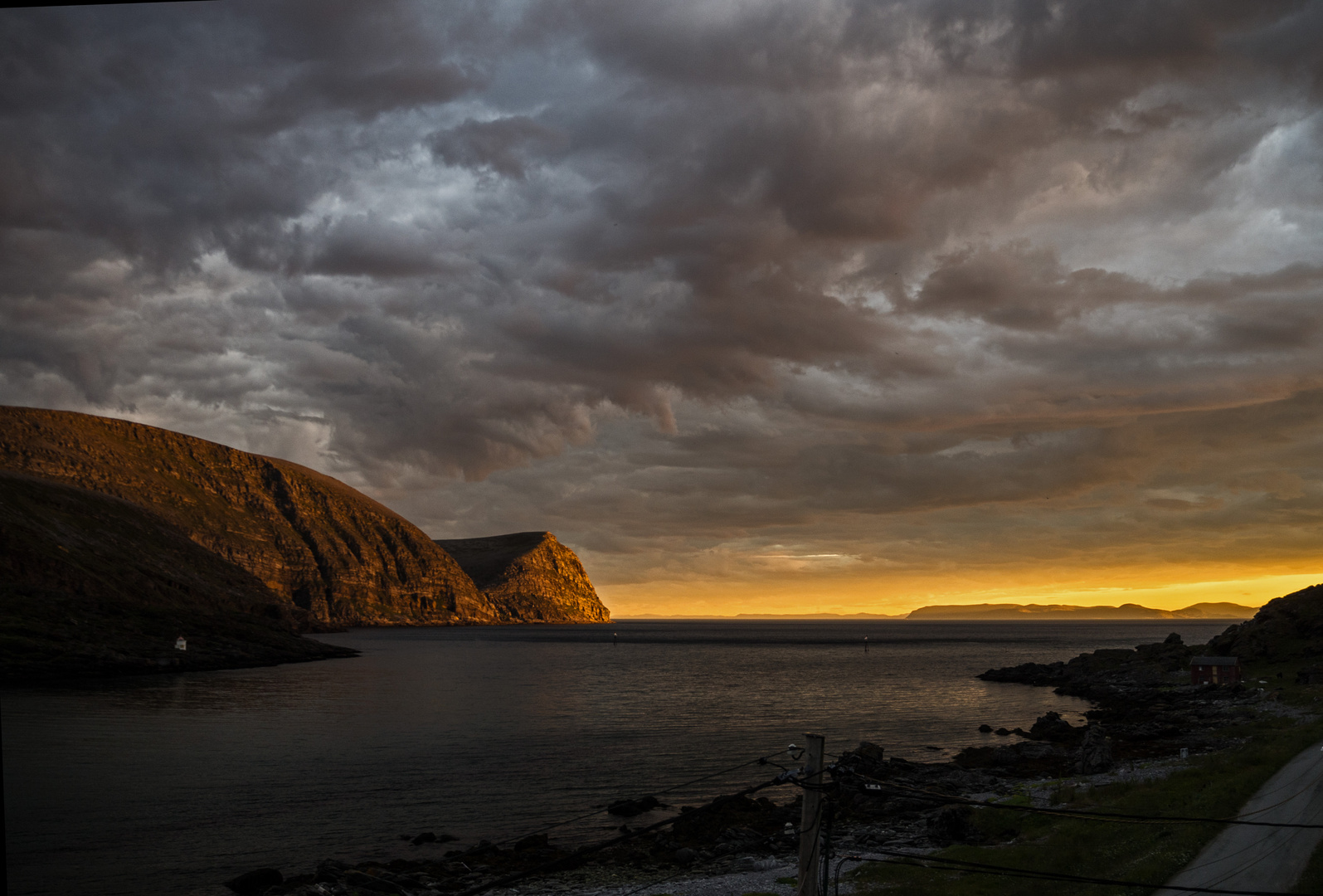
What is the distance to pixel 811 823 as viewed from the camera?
736 inches

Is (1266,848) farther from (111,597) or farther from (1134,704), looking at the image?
(111,597)

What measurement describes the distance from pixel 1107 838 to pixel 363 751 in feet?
173

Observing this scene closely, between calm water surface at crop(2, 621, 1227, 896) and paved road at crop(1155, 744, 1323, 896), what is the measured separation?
26401mm

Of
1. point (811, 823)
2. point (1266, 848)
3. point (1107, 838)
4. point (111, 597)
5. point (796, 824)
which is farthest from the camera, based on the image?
point (111, 597)

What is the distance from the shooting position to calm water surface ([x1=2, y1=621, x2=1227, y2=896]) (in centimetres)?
4038

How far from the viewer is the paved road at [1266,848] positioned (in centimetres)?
2523

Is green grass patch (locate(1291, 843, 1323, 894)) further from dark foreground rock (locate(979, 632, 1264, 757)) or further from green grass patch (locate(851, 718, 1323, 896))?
dark foreground rock (locate(979, 632, 1264, 757))

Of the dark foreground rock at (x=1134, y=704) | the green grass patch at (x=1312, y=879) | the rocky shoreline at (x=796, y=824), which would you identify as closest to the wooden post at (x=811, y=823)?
the rocky shoreline at (x=796, y=824)

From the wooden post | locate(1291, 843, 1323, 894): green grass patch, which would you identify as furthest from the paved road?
the wooden post

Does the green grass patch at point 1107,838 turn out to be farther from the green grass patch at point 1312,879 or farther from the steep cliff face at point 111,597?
the steep cliff face at point 111,597

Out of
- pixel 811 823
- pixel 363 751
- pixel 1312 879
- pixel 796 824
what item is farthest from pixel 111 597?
pixel 1312 879

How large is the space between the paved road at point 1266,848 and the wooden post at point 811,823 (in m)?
13.3

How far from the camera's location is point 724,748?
6569 centimetres

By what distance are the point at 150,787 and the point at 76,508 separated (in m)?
143
